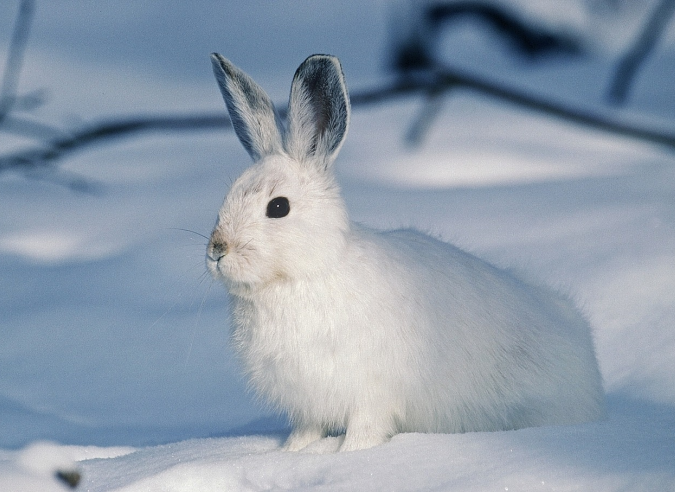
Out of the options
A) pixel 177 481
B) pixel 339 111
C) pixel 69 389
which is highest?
pixel 339 111

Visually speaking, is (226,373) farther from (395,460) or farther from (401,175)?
(401,175)

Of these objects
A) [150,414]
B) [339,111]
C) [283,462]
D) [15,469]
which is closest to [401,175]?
[150,414]

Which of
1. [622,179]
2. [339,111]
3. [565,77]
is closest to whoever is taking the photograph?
[339,111]

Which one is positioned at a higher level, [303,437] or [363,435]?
[363,435]

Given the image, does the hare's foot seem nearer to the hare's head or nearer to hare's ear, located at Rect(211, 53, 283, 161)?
the hare's head

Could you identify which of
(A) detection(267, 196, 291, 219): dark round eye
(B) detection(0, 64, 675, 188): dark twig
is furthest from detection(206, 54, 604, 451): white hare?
(B) detection(0, 64, 675, 188): dark twig

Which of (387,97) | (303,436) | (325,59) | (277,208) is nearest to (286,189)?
(277,208)

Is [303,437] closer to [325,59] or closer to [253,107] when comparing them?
[253,107]
